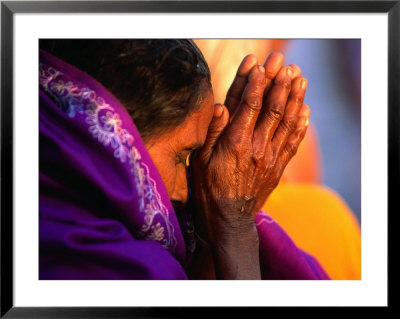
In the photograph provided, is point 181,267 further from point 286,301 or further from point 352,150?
point 352,150

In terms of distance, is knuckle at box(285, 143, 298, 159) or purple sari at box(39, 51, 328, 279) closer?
purple sari at box(39, 51, 328, 279)

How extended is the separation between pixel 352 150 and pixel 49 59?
718mm

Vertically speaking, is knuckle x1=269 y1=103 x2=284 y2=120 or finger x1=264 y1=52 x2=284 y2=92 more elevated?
finger x1=264 y1=52 x2=284 y2=92

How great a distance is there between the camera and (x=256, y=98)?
126 centimetres

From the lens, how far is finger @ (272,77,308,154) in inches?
50.0

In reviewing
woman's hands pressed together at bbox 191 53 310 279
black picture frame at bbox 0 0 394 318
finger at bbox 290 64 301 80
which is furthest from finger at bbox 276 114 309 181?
black picture frame at bbox 0 0 394 318

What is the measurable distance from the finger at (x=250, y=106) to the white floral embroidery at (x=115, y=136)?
23cm

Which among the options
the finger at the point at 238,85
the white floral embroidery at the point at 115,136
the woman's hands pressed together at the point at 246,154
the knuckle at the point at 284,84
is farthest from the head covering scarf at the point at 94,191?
the knuckle at the point at 284,84

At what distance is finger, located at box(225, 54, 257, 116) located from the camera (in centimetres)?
126

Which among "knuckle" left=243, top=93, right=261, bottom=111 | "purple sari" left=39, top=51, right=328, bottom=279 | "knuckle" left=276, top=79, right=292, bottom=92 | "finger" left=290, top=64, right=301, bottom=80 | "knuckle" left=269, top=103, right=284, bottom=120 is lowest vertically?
"purple sari" left=39, top=51, right=328, bottom=279

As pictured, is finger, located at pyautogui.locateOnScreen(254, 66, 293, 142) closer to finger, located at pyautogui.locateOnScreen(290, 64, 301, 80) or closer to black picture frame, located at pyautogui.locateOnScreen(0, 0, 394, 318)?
finger, located at pyautogui.locateOnScreen(290, 64, 301, 80)

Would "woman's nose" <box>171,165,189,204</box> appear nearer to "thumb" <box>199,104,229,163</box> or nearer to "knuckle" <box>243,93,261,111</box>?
"thumb" <box>199,104,229,163</box>

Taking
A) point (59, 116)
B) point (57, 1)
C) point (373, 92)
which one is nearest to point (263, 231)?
point (373, 92)

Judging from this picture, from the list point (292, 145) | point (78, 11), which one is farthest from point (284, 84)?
point (78, 11)
